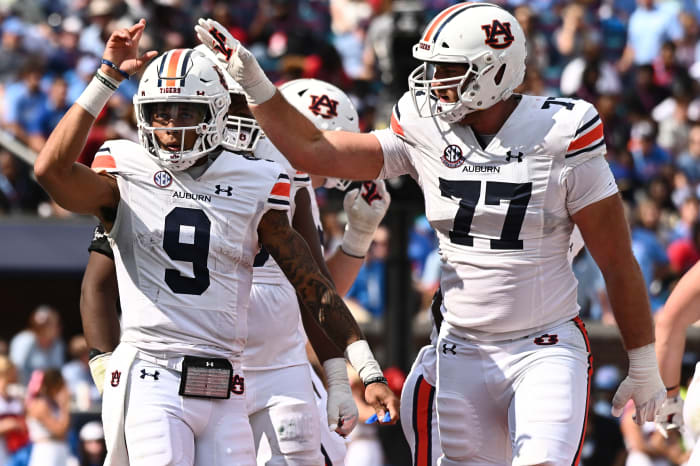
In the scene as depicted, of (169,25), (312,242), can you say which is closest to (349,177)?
(312,242)

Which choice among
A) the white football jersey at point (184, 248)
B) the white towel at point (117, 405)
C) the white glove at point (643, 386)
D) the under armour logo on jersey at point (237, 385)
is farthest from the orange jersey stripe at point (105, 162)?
the white glove at point (643, 386)

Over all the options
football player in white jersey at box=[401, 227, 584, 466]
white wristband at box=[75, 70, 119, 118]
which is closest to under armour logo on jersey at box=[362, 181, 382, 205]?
football player in white jersey at box=[401, 227, 584, 466]

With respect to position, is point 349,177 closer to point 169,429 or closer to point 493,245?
point 493,245

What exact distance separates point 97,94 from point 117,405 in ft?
3.53

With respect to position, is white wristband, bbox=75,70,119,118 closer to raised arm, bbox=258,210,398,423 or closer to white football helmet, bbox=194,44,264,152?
raised arm, bbox=258,210,398,423

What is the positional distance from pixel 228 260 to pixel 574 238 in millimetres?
1345

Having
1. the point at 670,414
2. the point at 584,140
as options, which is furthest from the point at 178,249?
the point at 670,414

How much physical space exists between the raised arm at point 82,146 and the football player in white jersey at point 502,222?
1.12ft

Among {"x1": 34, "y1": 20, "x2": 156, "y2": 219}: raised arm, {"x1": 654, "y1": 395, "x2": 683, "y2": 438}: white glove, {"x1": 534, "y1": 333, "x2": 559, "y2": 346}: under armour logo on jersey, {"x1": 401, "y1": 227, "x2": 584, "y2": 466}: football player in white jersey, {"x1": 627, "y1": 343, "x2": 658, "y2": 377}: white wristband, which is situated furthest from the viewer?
{"x1": 654, "y1": 395, "x2": 683, "y2": 438}: white glove

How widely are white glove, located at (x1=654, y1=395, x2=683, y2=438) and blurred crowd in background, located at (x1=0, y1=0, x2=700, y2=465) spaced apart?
11.4 ft

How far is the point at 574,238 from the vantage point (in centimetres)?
486

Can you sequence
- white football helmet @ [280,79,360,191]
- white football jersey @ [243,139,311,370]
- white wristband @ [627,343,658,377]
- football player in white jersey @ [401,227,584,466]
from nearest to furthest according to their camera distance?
white wristband @ [627,343,658,377], football player in white jersey @ [401,227,584,466], white football jersey @ [243,139,311,370], white football helmet @ [280,79,360,191]

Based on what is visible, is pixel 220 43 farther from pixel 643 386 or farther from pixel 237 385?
pixel 643 386

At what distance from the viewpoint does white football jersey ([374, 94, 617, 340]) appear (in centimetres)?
455
